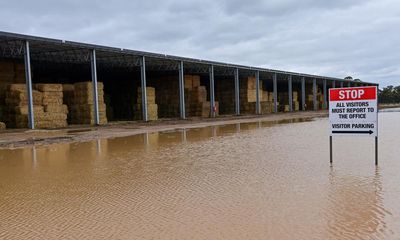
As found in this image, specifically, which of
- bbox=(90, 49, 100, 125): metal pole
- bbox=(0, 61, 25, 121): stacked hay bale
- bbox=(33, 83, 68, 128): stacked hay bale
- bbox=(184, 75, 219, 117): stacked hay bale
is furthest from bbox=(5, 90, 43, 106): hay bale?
bbox=(184, 75, 219, 117): stacked hay bale

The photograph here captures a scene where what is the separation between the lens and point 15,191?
724 centimetres

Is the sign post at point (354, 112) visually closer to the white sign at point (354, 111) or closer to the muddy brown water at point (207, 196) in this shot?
the white sign at point (354, 111)

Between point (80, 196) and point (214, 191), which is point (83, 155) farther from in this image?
point (214, 191)

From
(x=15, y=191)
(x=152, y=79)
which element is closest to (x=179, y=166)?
(x=15, y=191)

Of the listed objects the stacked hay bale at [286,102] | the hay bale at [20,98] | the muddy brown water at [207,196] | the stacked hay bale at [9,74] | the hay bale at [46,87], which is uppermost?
the stacked hay bale at [9,74]

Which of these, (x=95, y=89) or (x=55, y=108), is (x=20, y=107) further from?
(x=95, y=89)

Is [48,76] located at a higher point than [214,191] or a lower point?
higher

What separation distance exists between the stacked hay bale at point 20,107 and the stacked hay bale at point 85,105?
3.59 meters

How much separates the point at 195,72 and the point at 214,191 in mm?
36815

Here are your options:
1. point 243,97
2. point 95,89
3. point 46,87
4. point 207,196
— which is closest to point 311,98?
point 243,97

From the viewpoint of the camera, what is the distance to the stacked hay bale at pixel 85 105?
2848 cm

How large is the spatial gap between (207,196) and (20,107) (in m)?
21.5

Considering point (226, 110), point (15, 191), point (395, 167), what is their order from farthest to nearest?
1. point (226, 110)
2. point (395, 167)
3. point (15, 191)

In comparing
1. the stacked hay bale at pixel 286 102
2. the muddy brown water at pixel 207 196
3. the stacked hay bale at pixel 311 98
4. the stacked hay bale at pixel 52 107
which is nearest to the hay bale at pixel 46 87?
the stacked hay bale at pixel 52 107
